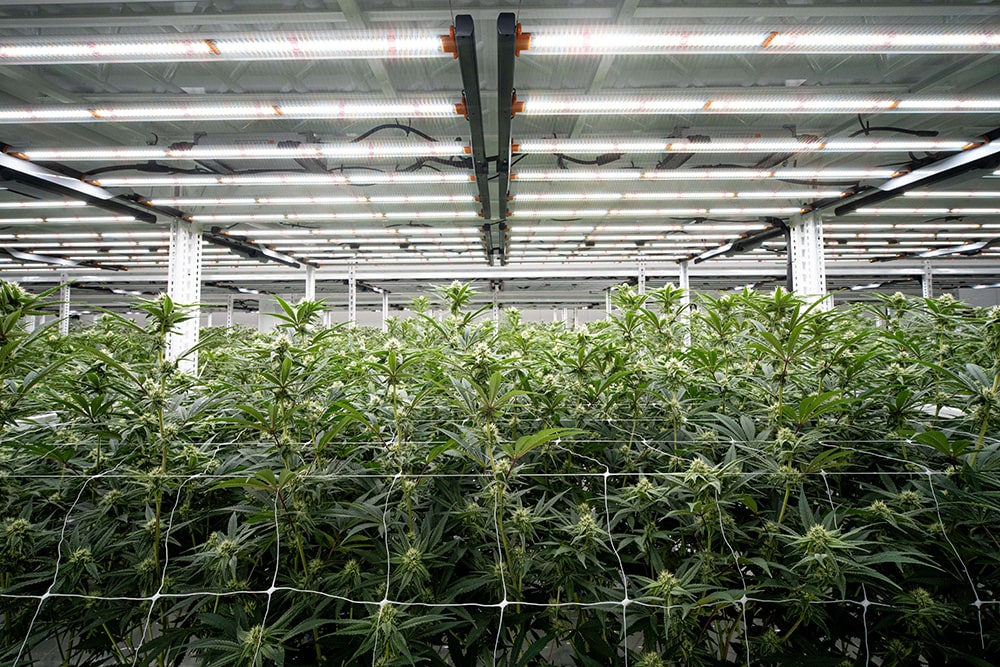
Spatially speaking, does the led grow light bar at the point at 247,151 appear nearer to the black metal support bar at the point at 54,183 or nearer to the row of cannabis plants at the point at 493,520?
the black metal support bar at the point at 54,183

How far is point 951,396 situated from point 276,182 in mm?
3492

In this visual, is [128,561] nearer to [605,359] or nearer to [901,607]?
[605,359]

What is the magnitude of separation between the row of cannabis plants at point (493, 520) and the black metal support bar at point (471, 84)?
1373mm

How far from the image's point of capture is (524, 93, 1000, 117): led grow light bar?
224 centimetres

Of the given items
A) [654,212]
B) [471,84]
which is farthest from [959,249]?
[471,84]

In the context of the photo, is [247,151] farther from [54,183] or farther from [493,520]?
[493,520]

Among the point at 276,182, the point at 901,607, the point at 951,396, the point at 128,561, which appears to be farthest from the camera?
the point at 276,182

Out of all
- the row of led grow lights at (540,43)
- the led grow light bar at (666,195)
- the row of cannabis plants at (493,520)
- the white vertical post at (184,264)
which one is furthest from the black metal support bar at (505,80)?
the white vertical post at (184,264)

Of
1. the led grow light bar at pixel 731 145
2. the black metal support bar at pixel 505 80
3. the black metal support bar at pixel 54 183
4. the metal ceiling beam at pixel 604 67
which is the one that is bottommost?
the black metal support bar at pixel 54 183

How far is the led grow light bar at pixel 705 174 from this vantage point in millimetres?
3016

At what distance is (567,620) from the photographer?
29.1 inches

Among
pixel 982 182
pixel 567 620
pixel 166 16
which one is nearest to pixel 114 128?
pixel 166 16

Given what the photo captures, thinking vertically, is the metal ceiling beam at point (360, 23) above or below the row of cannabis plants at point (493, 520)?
above

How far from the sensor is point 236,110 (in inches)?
89.5
